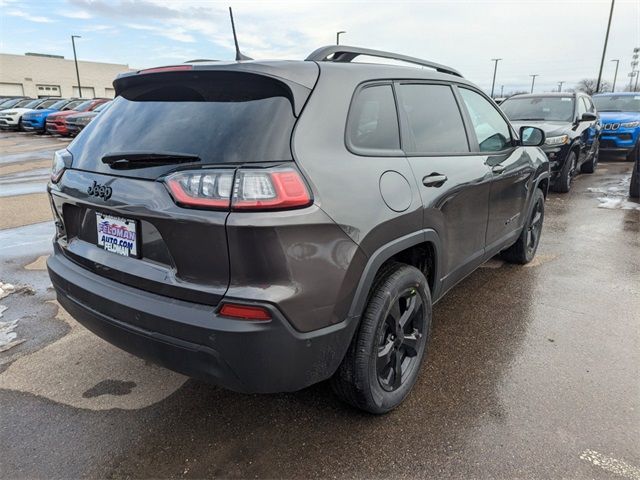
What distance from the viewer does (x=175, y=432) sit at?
2.38 m

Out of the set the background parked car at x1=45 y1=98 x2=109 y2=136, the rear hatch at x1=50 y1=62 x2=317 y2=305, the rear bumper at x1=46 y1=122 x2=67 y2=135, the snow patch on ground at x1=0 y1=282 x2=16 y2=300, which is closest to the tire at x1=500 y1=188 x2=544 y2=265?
the rear hatch at x1=50 y1=62 x2=317 y2=305

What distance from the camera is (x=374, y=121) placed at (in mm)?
2410

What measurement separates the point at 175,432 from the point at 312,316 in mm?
1044

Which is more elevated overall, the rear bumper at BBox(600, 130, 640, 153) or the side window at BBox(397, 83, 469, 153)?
the side window at BBox(397, 83, 469, 153)

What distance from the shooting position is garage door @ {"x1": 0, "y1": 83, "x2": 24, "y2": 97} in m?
58.0

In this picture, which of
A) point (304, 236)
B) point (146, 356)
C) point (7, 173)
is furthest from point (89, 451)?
point (7, 173)

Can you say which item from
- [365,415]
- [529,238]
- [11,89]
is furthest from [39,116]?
[11,89]

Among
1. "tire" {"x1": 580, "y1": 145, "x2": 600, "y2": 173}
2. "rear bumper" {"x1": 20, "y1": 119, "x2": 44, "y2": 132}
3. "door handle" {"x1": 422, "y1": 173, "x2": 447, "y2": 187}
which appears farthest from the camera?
"rear bumper" {"x1": 20, "y1": 119, "x2": 44, "y2": 132}

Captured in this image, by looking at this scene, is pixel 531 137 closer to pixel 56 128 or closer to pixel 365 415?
pixel 365 415

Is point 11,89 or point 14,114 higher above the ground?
point 11,89

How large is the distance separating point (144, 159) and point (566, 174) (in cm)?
849

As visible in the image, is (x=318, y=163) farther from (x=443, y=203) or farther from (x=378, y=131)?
(x=443, y=203)

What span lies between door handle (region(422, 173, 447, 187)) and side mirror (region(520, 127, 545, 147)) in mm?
1883

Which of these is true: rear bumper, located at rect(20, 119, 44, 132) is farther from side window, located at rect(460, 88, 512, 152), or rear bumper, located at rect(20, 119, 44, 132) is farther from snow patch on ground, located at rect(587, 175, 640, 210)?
side window, located at rect(460, 88, 512, 152)
